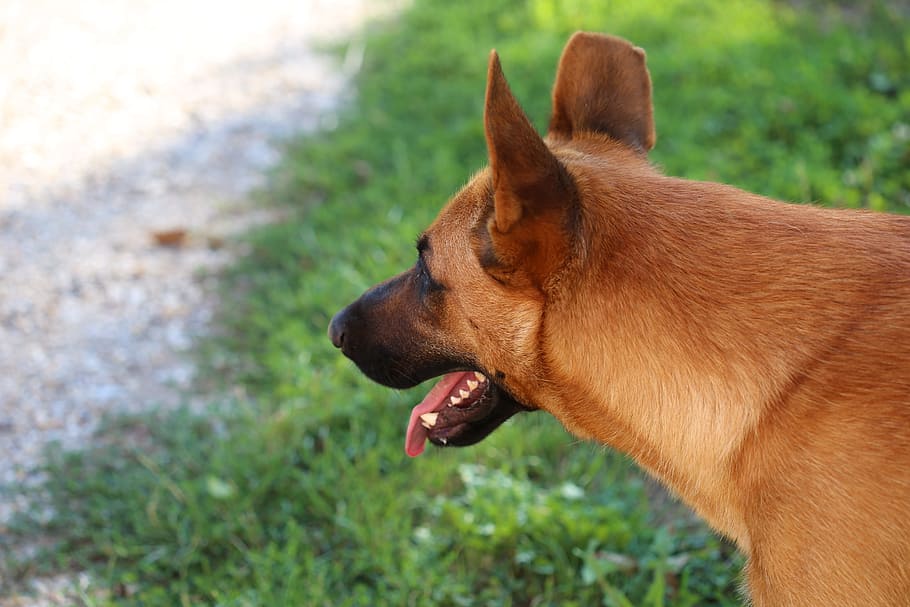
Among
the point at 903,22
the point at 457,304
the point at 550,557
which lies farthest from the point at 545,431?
the point at 903,22

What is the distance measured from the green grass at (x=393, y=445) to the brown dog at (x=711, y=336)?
890 millimetres

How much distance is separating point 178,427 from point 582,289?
219cm

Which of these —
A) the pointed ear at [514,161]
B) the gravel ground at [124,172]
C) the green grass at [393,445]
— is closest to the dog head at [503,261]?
the pointed ear at [514,161]

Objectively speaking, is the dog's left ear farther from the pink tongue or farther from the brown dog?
the pink tongue

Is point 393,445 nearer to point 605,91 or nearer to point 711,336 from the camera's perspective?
point 605,91

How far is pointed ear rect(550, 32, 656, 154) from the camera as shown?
8.80 feet

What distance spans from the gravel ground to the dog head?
1420mm

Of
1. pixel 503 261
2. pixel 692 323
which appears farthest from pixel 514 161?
pixel 692 323

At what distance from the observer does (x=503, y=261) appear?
2.26 meters

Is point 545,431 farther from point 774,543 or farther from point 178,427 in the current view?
point 774,543

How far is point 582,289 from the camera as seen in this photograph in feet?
7.18

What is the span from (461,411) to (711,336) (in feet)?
2.95

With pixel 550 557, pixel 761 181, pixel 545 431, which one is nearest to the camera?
pixel 550 557

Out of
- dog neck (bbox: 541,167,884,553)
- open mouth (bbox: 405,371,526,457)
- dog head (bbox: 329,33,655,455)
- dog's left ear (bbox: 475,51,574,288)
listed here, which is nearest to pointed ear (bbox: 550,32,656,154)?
dog head (bbox: 329,33,655,455)
